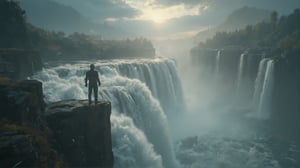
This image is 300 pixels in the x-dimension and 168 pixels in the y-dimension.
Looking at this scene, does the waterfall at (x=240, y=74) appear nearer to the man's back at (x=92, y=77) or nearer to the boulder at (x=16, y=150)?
the man's back at (x=92, y=77)

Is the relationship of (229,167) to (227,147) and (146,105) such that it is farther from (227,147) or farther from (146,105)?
(146,105)

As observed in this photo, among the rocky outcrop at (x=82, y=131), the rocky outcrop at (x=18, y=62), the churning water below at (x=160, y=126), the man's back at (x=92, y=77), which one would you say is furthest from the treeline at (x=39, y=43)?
the rocky outcrop at (x=82, y=131)

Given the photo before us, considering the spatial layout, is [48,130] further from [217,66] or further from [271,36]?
[271,36]

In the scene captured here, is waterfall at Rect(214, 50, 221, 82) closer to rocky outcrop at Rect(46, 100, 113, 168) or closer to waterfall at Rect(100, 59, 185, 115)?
waterfall at Rect(100, 59, 185, 115)

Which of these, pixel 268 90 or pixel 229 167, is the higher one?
pixel 268 90

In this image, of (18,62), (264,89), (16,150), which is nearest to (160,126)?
(18,62)

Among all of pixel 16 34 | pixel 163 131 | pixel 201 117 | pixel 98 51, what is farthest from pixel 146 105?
pixel 98 51
